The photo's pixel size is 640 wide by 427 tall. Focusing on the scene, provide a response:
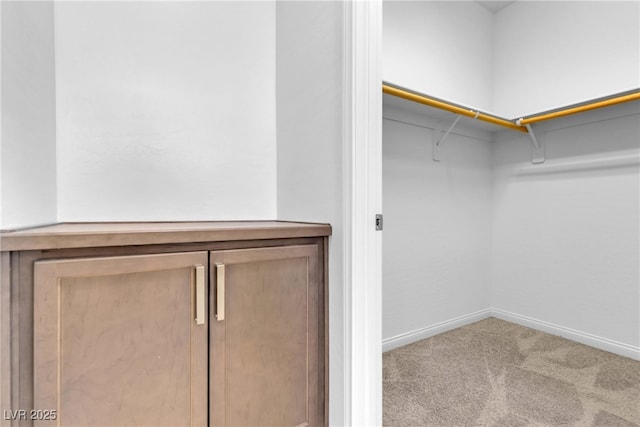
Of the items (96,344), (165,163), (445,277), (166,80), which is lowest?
(445,277)

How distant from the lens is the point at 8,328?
67 cm

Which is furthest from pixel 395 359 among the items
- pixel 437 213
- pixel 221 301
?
pixel 221 301

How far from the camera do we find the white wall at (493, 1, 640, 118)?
198 centimetres

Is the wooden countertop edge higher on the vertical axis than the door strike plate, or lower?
lower

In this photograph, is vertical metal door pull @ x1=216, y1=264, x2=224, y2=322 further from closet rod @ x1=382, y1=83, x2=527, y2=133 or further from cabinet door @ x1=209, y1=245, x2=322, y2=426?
closet rod @ x1=382, y1=83, x2=527, y2=133

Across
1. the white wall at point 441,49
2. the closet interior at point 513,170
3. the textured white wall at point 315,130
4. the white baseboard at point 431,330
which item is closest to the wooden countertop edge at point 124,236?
the textured white wall at point 315,130

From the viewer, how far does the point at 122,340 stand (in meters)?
0.79

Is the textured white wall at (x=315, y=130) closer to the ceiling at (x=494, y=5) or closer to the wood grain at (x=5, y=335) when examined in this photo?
the wood grain at (x=5, y=335)

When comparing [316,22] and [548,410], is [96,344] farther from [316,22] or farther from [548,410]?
[548,410]

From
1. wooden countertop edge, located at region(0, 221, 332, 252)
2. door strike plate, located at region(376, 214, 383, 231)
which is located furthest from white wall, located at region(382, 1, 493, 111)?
wooden countertop edge, located at region(0, 221, 332, 252)

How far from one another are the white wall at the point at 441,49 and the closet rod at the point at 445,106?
0.95 feet

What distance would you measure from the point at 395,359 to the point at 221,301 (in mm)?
1419

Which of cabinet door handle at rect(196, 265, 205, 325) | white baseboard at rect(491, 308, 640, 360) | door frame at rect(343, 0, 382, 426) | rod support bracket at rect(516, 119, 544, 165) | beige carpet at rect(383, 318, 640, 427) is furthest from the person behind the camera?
rod support bracket at rect(516, 119, 544, 165)

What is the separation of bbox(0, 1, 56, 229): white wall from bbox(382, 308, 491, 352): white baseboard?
1.90 metres
